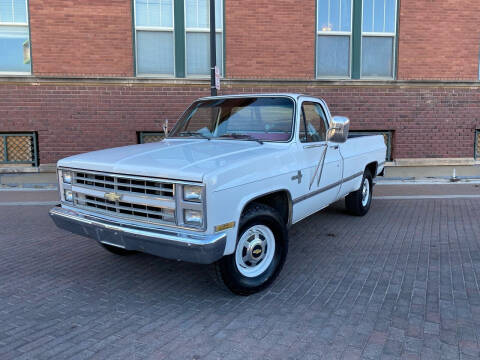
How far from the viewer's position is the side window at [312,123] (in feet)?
15.3

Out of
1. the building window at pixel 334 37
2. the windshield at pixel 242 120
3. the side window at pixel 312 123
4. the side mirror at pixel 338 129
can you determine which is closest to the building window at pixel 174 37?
the building window at pixel 334 37

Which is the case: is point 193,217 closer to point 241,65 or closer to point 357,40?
point 241,65

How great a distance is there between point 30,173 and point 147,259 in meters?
6.83

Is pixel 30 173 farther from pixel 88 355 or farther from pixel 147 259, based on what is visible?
pixel 88 355

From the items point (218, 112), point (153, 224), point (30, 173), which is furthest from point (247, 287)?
point (30, 173)

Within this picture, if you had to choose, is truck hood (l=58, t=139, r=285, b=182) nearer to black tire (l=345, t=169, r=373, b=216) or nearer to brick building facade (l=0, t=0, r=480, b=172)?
black tire (l=345, t=169, r=373, b=216)

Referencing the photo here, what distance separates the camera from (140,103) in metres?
10.3

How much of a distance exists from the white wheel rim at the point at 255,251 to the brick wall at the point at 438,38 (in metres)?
8.87

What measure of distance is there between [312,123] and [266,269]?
1977 millimetres

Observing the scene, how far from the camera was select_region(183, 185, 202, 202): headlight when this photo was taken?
10.4ft

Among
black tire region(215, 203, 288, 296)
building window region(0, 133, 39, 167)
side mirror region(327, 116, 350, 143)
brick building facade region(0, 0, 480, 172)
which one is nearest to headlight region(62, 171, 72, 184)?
black tire region(215, 203, 288, 296)

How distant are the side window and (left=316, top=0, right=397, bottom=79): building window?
6.32 meters

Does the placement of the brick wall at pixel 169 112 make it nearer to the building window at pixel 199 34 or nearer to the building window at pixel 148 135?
the building window at pixel 148 135

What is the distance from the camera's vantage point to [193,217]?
3.24 metres
